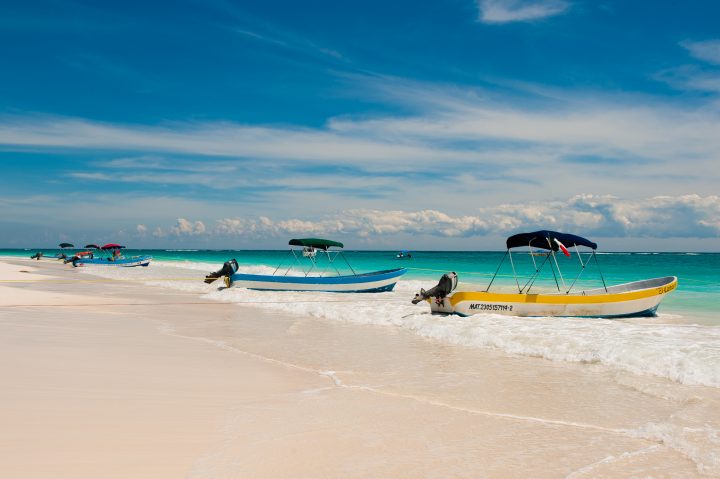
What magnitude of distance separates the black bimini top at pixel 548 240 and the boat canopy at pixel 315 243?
467 inches

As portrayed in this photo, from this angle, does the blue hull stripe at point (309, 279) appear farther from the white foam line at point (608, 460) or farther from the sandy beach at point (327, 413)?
the white foam line at point (608, 460)

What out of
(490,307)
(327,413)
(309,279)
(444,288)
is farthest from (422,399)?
(309,279)

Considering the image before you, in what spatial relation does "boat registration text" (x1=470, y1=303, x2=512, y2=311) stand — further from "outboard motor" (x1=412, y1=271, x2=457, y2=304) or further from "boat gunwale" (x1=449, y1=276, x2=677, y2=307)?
"outboard motor" (x1=412, y1=271, x2=457, y2=304)

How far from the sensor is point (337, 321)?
1906 cm

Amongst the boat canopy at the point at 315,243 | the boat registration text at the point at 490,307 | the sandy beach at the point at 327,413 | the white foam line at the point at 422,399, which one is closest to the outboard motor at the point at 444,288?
the boat registration text at the point at 490,307

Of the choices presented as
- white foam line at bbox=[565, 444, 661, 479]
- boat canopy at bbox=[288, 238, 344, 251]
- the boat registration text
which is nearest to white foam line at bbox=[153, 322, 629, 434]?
white foam line at bbox=[565, 444, 661, 479]

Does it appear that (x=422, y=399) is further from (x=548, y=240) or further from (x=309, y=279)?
(x=309, y=279)

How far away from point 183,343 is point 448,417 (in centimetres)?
766

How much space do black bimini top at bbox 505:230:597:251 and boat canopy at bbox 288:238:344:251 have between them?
1185cm

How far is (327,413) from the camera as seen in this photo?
717 centimetres

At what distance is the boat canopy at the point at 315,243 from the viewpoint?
95.0 ft

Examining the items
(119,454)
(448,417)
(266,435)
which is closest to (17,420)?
(119,454)

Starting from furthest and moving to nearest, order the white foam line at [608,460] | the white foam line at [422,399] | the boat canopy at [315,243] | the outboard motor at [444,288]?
the boat canopy at [315,243], the outboard motor at [444,288], the white foam line at [422,399], the white foam line at [608,460]

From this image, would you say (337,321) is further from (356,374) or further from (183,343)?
(356,374)
